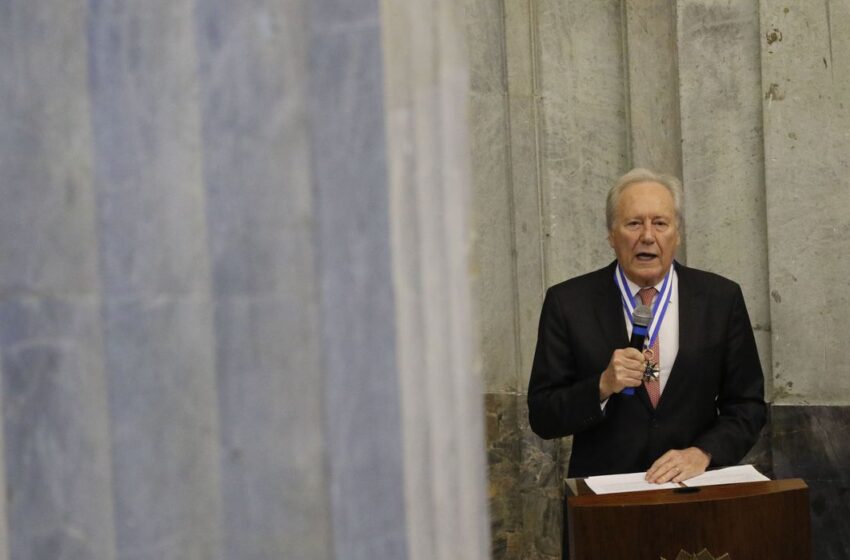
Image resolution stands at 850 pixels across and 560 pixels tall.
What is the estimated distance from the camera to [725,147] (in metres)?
4.97

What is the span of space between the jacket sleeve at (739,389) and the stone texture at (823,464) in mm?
1405

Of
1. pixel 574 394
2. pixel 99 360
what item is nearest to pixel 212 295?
pixel 99 360

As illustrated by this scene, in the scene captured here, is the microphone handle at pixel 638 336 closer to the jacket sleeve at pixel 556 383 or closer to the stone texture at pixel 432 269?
the jacket sleeve at pixel 556 383

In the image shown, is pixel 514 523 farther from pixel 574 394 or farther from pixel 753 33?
pixel 753 33

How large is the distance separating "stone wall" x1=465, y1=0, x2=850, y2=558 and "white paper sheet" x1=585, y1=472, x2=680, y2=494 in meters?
1.90

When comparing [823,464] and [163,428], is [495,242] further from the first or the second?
[163,428]

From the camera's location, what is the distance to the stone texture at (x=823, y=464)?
15.3ft

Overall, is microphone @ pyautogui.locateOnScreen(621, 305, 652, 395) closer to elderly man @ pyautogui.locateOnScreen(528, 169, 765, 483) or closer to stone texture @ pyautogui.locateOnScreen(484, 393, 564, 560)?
elderly man @ pyautogui.locateOnScreen(528, 169, 765, 483)

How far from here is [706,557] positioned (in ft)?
9.14

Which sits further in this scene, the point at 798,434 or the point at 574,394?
the point at 798,434

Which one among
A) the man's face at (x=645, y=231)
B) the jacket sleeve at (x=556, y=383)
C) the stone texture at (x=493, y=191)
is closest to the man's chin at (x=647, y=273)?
the man's face at (x=645, y=231)

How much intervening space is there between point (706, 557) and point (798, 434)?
2.18 m

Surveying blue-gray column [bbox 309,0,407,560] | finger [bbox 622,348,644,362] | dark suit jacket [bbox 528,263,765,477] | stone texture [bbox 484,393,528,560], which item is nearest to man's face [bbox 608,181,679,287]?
dark suit jacket [bbox 528,263,765,477]

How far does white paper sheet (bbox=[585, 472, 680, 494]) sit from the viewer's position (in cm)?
298
